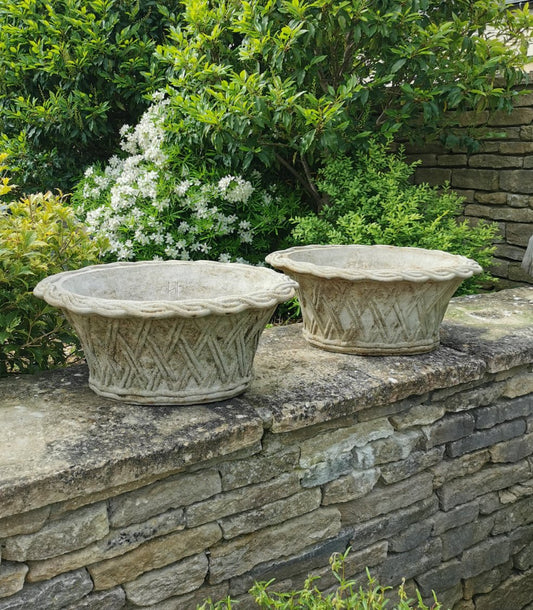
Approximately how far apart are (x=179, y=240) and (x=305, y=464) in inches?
84.4

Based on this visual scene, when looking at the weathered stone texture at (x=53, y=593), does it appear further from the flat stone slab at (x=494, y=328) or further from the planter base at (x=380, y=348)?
the flat stone slab at (x=494, y=328)

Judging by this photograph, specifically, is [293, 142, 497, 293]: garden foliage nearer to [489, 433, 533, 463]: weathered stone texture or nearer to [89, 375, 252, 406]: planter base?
[489, 433, 533, 463]: weathered stone texture

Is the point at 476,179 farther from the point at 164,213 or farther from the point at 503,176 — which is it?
the point at 164,213

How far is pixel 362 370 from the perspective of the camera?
92.0 inches

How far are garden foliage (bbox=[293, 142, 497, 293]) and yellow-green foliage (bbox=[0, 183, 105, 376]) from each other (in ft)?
4.93

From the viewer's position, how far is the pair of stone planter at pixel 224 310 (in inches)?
72.2

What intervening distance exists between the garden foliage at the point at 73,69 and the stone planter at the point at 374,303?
2.59 m

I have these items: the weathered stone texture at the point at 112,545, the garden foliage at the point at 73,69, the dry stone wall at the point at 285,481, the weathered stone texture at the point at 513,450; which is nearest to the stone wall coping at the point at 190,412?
the dry stone wall at the point at 285,481

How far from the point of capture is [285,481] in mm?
2043

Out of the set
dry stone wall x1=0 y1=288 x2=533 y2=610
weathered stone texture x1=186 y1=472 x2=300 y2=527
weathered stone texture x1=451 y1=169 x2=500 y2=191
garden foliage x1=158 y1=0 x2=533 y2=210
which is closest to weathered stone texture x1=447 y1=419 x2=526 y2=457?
dry stone wall x1=0 y1=288 x2=533 y2=610

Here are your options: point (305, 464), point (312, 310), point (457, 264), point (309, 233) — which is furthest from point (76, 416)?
point (309, 233)

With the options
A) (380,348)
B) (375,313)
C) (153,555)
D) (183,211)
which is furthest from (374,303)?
(183,211)

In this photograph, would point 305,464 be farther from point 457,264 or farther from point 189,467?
point 457,264

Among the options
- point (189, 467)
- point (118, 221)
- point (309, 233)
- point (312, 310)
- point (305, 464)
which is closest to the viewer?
point (189, 467)
